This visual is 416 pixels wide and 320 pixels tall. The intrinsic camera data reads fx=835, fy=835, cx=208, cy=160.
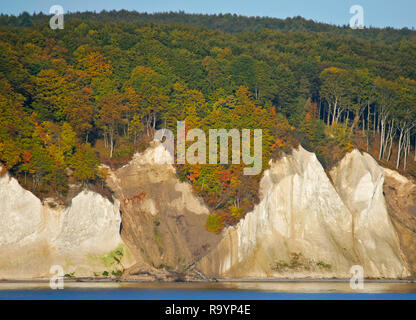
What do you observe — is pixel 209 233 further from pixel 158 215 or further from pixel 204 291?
pixel 204 291

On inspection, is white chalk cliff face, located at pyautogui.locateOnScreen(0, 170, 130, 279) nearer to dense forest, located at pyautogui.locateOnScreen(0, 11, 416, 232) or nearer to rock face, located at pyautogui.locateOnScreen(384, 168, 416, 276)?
dense forest, located at pyautogui.locateOnScreen(0, 11, 416, 232)

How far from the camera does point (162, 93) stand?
3167 inches

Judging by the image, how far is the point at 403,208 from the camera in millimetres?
77000

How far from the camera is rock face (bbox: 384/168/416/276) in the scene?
71562mm

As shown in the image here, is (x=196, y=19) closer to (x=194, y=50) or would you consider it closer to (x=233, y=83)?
(x=194, y=50)

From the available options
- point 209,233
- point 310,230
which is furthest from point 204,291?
point 310,230

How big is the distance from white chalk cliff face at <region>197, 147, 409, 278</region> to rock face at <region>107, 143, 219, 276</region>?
77.9 inches

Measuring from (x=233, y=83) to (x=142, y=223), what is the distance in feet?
84.8

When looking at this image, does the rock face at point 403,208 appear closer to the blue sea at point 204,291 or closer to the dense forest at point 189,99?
the dense forest at point 189,99

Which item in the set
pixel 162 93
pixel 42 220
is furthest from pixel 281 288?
pixel 162 93
